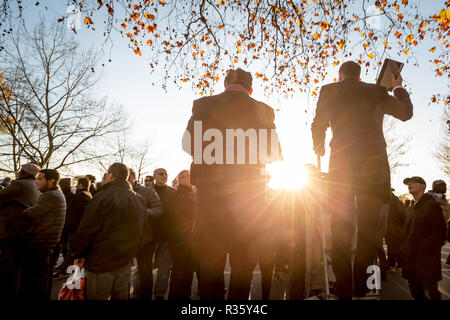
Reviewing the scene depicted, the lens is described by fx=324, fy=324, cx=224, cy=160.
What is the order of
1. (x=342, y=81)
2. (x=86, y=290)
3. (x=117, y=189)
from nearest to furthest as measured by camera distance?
(x=342, y=81) → (x=86, y=290) → (x=117, y=189)

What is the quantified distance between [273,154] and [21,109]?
2130cm

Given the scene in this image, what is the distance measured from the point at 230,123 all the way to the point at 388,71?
1501 mm

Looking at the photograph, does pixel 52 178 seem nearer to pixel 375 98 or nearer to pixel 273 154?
pixel 273 154

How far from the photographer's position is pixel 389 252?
910 centimetres

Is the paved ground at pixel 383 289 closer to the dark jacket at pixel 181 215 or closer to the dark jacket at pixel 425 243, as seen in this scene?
the dark jacket at pixel 181 215

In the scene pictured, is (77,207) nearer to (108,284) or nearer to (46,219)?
(46,219)

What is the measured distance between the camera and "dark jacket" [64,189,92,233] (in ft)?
24.6

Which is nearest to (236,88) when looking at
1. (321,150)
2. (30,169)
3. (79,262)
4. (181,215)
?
(321,150)

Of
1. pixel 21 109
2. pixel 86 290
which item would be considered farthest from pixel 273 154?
pixel 21 109

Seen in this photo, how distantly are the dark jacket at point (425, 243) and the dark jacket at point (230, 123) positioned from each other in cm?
350

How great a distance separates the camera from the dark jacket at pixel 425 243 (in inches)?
182

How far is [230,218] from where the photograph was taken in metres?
2.33

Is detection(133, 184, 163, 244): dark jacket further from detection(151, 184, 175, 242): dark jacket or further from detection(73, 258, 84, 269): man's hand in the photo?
detection(73, 258, 84, 269): man's hand

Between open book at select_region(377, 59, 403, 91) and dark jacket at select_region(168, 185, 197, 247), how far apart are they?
12.2 ft
